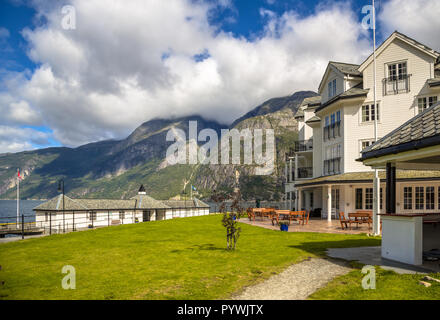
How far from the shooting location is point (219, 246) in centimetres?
1338

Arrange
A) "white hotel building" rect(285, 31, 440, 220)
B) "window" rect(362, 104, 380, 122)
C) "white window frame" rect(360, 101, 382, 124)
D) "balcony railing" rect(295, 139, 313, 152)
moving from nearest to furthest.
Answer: "white hotel building" rect(285, 31, 440, 220)
"white window frame" rect(360, 101, 382, 124)
"window" rect(362, 104, 380, 122)
"balcony railing" rect(295, 139, 313, 152)

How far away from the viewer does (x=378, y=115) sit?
28.4 m

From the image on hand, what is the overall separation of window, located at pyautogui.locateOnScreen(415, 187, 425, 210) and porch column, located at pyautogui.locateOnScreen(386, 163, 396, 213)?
59.0 feet

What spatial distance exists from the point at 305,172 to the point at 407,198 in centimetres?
Answer: 1293

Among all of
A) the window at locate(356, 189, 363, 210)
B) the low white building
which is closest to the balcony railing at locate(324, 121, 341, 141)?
the window at locate(356, 189, 363, 210)

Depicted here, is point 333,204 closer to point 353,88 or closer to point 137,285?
point 353,88

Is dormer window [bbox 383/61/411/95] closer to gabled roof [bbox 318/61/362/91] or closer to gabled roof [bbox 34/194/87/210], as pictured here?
gabled roof [bbox 318/61/362/91]

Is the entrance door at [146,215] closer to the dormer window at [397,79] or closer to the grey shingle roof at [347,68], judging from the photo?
the grey shingle roof at [347,68]

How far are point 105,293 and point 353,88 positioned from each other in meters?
28.8

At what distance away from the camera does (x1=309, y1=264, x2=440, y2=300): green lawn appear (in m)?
6.40

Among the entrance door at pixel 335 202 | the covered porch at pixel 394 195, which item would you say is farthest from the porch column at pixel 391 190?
the entrance door at pixel 335 202

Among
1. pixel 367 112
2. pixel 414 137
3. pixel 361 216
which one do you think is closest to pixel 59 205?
pixel 367 112

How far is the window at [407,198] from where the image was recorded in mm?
25922

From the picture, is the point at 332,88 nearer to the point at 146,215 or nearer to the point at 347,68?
the point at 347,68
